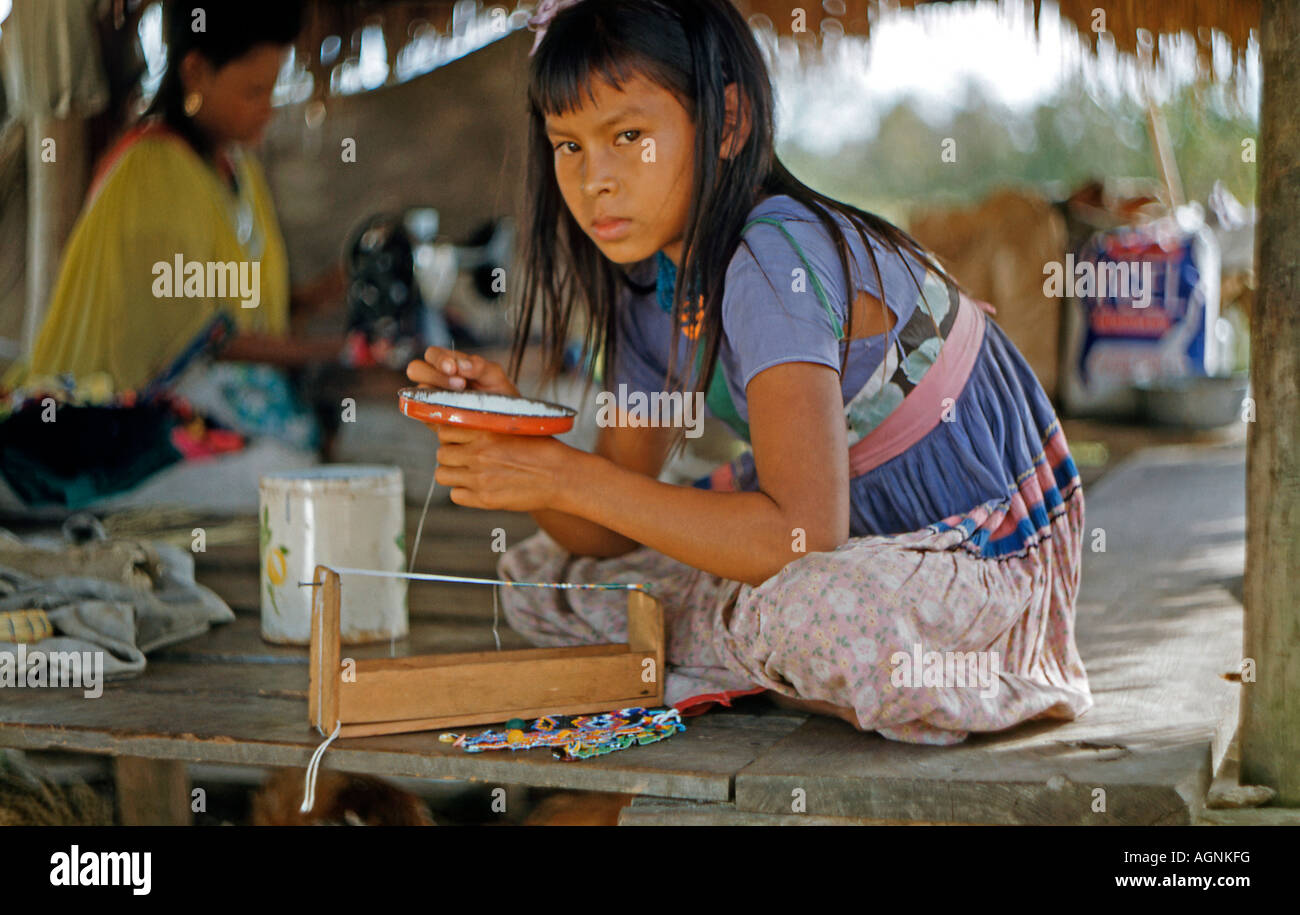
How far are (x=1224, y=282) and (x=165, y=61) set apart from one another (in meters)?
6.05

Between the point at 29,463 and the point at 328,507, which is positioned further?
the point at 29,463

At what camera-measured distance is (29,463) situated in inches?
122

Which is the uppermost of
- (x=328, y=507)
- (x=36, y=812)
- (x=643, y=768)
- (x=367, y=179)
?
(x=367, y=179)

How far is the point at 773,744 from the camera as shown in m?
1.65

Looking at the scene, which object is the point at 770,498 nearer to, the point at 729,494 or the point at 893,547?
the point at 729,494

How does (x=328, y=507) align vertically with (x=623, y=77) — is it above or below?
below

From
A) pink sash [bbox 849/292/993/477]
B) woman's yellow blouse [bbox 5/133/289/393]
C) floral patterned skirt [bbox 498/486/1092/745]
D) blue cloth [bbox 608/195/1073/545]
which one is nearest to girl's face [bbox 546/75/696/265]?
blue cloth [bbox 608/195/1073/545]

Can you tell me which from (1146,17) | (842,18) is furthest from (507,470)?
(842,18)

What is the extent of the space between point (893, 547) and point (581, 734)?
491 millimetres

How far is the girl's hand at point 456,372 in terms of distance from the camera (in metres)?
1.80

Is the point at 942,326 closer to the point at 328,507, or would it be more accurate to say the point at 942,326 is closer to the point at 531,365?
the point at 328,507

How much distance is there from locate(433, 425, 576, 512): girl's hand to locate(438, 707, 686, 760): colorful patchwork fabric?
0.31m

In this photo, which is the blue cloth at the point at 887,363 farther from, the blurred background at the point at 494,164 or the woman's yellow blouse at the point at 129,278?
the woman's yellow blouse at the point at 129,278

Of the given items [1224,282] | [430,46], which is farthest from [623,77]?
[1224,282]
